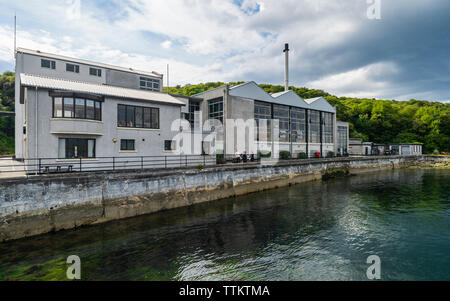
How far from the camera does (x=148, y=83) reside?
113 ft

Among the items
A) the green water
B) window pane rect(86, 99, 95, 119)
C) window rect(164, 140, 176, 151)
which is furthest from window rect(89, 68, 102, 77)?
A: the green water

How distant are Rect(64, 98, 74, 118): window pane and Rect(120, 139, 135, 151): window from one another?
4254 mm

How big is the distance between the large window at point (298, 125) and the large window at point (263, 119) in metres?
6.40

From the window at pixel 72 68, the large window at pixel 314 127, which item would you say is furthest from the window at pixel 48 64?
the large window at pixel 314 127

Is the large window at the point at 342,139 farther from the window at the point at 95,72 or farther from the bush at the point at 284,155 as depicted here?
the window at the point at 95,72

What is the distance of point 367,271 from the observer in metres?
9.12

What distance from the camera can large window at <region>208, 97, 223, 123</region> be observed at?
34.0 m

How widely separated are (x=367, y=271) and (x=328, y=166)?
2834 centimetres

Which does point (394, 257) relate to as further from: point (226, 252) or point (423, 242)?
point (226, 252)

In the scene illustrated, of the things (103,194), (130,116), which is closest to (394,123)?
(130,116)

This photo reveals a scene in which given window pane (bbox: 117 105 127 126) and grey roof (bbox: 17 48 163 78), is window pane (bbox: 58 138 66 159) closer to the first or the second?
window pane (bbox: 117 105 127 126)
